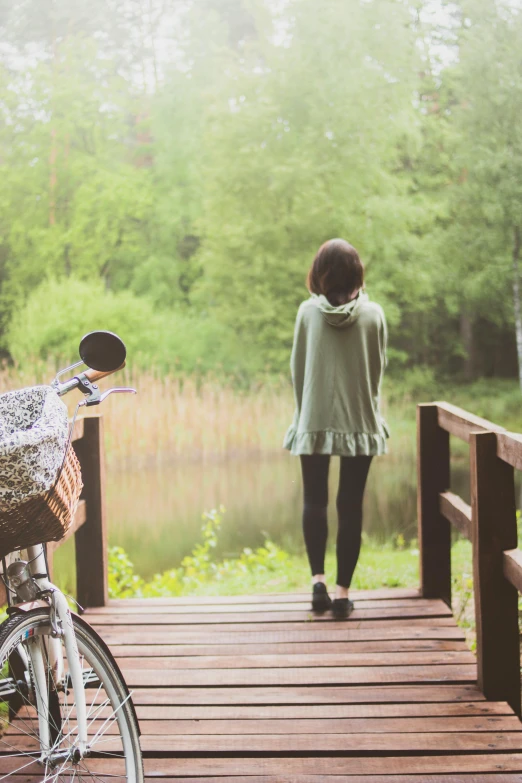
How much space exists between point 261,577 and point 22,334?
466 centimetres

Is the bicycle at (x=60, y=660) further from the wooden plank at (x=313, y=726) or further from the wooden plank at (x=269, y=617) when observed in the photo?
the wooden plank at (x=269, y=617)

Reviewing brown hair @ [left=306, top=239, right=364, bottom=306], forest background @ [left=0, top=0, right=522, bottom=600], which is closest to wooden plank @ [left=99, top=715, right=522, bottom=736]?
brown hair @ [left=306, top=239, right=364, bottom=306]

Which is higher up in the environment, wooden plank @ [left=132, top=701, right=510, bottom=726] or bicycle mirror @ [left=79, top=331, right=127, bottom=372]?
bicycle mirror @ [left=79, top=331, right=127, bottom=372]

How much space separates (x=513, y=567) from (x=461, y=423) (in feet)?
1.73

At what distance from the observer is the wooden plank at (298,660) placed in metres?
2.28

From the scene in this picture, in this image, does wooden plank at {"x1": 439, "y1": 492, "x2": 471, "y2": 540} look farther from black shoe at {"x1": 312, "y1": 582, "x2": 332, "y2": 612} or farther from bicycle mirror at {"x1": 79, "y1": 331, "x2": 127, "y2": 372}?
bicycle mirror at {"x1": 79, "y1": 331, "x2": 127, "y2": 372}

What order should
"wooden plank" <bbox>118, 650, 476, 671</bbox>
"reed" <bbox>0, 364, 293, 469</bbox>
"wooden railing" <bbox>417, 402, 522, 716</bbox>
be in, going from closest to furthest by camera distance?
1. "wooden railing" <bbox>417, 402, 522, 716</bbox>
2. "wooden plank" <bbox>118, 650, 476, 671</bbox>
3. "reed" <bbox>0, 364, 293, 469</bbox>

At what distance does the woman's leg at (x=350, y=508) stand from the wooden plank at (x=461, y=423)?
272mm

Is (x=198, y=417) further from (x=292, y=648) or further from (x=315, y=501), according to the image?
(x=292, y=648)

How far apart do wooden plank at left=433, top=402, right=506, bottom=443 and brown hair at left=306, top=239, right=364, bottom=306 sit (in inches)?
18.5

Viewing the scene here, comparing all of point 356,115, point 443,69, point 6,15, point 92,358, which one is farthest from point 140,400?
point 92,358

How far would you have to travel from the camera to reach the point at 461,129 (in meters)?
9.23

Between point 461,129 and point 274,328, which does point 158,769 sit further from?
point 461,129

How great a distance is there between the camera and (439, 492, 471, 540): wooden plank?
234cm
